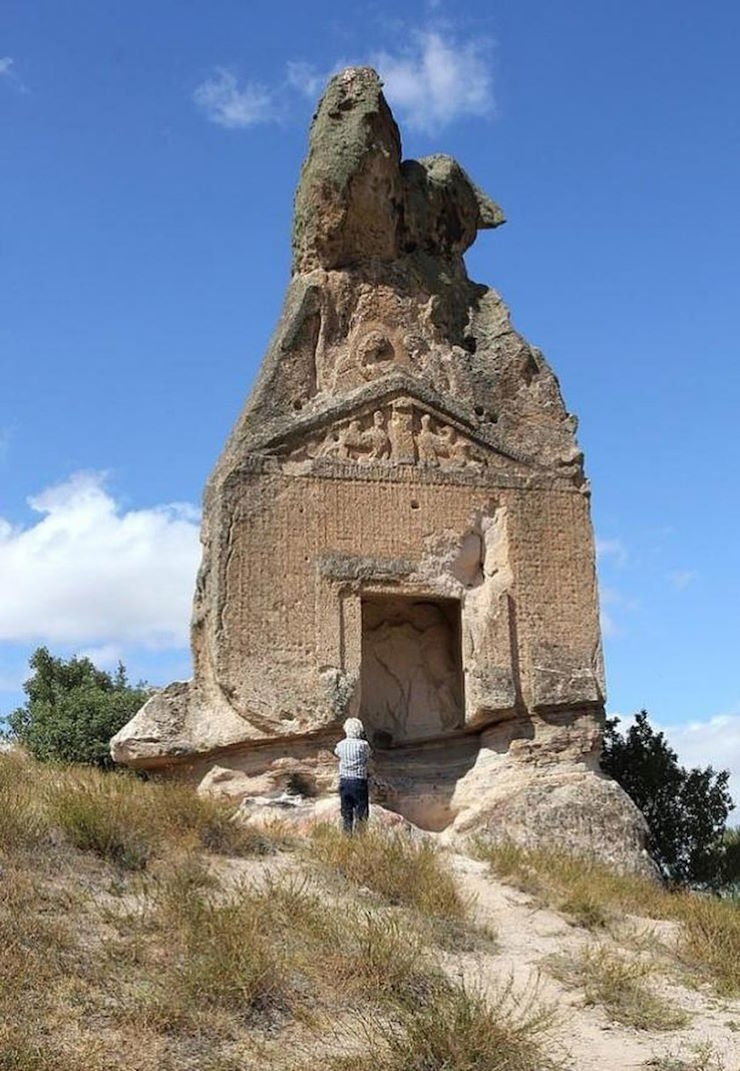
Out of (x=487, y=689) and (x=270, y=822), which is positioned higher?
(x=487, y=689)

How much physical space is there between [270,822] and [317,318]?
5570 millimetres

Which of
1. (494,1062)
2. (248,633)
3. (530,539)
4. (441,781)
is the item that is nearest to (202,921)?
(494,1062)

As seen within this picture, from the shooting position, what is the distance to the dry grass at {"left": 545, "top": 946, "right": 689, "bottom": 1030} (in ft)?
22.6

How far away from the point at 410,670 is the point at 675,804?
5.50 metres

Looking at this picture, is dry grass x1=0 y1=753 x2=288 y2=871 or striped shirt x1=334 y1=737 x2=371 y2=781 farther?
striped shirt x1=334 y1=737 x2=371 y2=781

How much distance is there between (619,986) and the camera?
23.9ft

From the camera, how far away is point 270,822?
416 inches

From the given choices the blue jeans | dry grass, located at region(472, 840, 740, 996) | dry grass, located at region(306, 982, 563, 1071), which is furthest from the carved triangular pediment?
dry grass, located at region(306, 982, 563, 1071)

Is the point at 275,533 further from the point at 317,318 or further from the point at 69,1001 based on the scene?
the point at 69,1001

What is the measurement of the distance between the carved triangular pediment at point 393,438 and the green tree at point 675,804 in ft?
18.5

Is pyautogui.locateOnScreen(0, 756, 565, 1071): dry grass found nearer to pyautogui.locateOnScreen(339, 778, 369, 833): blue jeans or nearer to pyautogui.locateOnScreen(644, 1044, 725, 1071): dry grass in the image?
pyautogui.locateOnScreen(644, 1044, 725, 1071): dry grass

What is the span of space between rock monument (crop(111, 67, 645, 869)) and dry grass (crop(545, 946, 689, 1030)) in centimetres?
345

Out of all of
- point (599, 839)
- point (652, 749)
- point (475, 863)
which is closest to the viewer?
point (475, 863)

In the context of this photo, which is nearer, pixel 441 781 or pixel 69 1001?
pixel 69 1001
